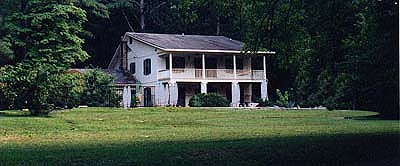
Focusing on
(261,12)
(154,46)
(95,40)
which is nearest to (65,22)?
(154,46)

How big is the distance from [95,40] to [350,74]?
4359 centimetres

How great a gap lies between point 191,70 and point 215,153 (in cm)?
3580

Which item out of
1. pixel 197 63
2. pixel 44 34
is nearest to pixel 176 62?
pixel 197 63

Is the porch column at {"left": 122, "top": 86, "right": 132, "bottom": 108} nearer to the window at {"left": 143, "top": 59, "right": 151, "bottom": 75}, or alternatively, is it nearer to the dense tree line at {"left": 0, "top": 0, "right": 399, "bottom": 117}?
the window at {"left": 143, "top": 59, "right": 151, "bottom": 75}

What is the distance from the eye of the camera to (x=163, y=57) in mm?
48531

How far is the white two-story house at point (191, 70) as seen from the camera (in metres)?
47.4

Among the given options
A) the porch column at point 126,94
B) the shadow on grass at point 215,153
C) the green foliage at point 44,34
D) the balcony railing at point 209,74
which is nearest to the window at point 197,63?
the balcony railing at point 209,74

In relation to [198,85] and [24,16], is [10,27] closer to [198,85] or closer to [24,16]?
[24,16]

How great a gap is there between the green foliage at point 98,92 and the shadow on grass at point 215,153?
26.1 m

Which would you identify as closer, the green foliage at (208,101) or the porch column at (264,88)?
the green foliage at (208,101)

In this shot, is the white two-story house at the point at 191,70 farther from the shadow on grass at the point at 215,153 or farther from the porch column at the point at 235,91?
the shadow on grass at the point at 215,153

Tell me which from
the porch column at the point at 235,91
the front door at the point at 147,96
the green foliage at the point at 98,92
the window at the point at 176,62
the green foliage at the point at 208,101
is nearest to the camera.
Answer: the green foliage at the point at 98,92

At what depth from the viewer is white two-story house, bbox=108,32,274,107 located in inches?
1866

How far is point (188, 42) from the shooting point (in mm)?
49031
